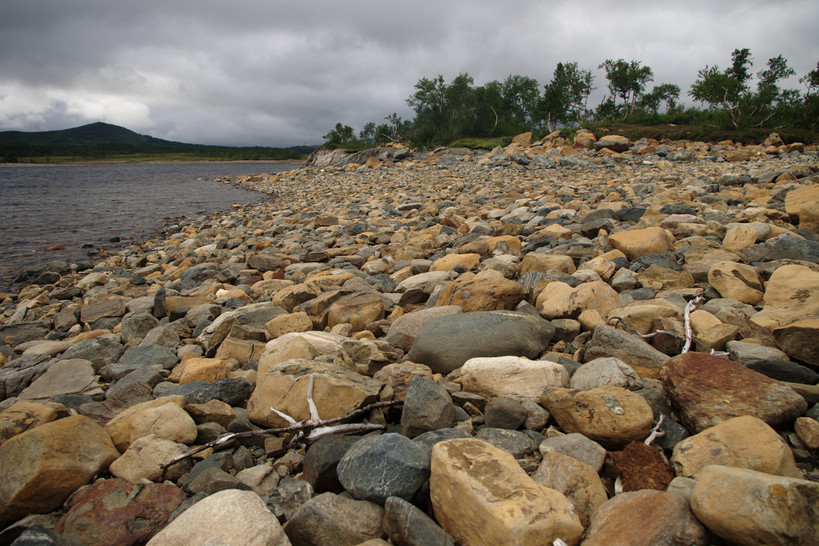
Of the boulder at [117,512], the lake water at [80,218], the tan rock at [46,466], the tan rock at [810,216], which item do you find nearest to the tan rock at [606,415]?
the boulder at [117,512]

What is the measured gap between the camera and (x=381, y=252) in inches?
261

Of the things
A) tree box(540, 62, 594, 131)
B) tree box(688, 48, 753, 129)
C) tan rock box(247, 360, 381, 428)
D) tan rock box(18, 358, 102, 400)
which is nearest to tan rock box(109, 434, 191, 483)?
tan rock box(247, 360, 381, 428)

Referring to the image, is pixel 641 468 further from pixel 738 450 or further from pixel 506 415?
pixel 506 415

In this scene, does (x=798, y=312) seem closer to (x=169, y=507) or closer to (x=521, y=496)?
(x=521, y=496)

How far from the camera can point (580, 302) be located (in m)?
3.34

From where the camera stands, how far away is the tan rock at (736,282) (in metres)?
3.28

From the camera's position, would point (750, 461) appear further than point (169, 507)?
No

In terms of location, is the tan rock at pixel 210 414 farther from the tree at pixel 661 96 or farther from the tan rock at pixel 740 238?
the tree at pixel 661 96

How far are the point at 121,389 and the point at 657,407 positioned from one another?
11.6ft

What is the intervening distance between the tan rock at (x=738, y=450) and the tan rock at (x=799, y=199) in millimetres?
5277

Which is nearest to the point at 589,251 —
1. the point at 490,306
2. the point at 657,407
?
the point at 490,306

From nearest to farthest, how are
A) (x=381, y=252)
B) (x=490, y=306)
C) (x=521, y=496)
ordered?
1. (x=521, y=496)
2. (x=490, y=306)
3. (x=381, y=252)

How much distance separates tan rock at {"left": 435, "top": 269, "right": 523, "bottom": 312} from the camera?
3.64 meters

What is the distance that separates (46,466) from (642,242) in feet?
17.0
